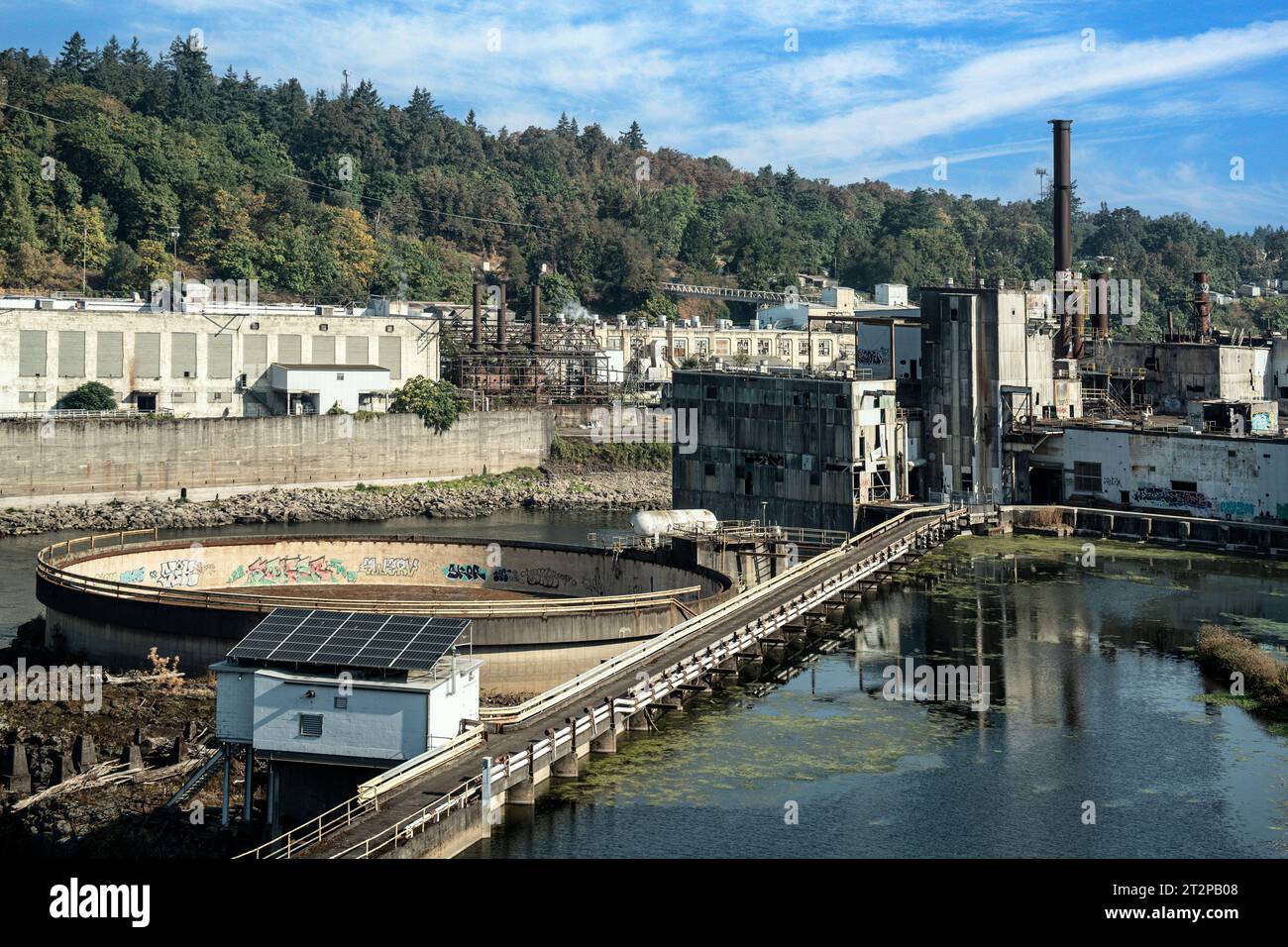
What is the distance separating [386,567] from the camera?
61.9 m

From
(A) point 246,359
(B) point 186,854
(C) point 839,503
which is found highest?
(A) point 246,359

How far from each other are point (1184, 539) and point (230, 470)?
184ft

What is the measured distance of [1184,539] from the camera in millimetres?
75375

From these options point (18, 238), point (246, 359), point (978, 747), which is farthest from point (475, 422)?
point (978, 747)

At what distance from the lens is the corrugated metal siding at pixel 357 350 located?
11404 cm

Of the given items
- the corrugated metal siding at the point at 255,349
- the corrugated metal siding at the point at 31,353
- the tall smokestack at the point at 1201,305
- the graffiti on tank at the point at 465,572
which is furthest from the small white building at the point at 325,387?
the tall smokestack at the point at 1201,305

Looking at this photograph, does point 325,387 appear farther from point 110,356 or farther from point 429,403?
point 110,356

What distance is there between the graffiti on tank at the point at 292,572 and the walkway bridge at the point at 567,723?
50.2 ft

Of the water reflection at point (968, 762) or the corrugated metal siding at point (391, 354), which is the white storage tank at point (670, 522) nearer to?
the water reflection at point (968, 762)

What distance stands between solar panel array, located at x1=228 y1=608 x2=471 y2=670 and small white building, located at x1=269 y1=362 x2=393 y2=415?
70117 mm

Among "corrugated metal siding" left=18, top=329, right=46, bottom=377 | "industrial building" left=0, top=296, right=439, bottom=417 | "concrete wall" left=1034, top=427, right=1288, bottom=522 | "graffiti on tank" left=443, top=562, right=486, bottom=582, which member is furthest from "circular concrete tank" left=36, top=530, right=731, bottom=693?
"industrial building" left=0, top=296, right=439, bottom=417

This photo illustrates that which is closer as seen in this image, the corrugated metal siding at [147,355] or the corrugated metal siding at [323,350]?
the corrugated metal siding at [147,355]

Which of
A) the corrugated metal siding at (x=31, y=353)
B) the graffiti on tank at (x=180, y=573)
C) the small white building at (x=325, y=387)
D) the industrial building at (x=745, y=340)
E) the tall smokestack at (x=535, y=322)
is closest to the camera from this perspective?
the graffiti on tank at (x=180, y=573)
